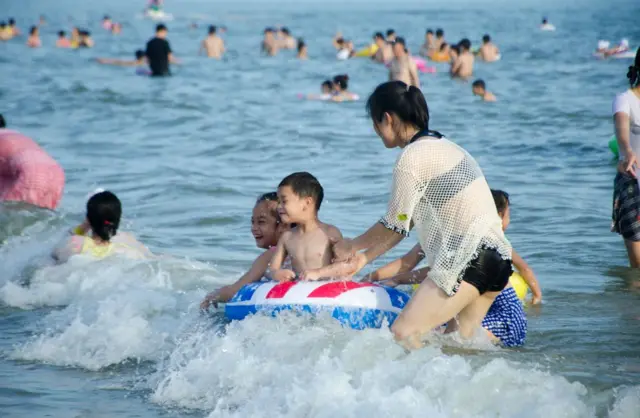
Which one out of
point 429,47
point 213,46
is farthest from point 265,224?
point 213,46

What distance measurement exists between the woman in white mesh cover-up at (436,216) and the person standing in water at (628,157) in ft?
6.50

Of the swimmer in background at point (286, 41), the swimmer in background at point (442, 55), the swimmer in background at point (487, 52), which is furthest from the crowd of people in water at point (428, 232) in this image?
the swimmer in background at point (286, 41)

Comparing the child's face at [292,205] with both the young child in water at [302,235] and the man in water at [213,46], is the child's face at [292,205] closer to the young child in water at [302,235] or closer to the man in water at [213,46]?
the young child in water at [302,235]

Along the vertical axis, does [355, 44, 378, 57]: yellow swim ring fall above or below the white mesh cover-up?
below

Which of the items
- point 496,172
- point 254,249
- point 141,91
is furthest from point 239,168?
point 141,91

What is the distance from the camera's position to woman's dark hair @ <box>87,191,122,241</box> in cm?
717

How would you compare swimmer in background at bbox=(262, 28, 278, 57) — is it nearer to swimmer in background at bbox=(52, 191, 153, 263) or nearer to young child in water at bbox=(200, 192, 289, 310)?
swimmer in background at bbox=(52, 191, 153, 263)

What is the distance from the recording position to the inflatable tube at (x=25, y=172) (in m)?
9.18

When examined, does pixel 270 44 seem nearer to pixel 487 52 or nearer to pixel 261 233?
pixel 487 52

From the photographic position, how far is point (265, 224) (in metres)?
6.18

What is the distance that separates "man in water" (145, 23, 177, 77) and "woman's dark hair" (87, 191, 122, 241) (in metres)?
17.9

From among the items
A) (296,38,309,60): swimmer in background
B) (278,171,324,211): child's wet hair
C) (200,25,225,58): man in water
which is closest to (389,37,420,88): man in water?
(278,171,324,211): child's wet hair

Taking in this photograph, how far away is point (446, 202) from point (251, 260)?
373 centimetres

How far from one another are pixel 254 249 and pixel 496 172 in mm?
4345
